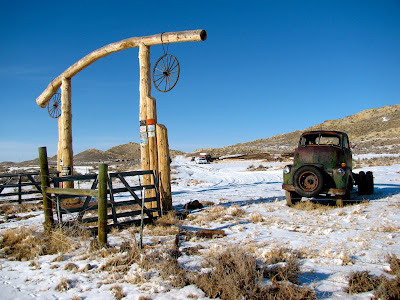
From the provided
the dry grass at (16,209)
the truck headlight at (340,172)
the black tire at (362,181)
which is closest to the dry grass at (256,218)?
the truck headlight at (340,172)

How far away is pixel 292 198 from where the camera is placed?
33.6 ft

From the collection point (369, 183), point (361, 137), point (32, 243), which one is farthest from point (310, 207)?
point (361, 137)

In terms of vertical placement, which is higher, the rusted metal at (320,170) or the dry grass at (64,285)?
the rusted metal at (320,170)

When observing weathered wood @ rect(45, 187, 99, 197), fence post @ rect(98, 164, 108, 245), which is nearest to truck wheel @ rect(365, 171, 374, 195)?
fence post @ rect(98, 164, 108, 245)

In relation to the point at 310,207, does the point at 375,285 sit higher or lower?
lower

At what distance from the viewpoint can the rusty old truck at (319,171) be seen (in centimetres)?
934

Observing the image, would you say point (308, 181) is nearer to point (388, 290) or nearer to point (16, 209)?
point (388, 290)

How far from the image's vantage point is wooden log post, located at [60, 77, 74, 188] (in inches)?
498

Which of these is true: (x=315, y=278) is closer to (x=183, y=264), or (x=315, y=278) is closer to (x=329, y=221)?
(x=183, y=264)

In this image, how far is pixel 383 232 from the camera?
6.67 m

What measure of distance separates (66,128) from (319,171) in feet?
32.4

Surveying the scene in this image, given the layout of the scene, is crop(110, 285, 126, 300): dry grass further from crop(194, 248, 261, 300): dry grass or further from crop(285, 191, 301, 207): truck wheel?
crop(285, 191, 301, 207): truck wheel

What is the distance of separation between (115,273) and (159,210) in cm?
391

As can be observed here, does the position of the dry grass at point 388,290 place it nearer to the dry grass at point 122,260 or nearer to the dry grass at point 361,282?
the dry grass at point 361,282
